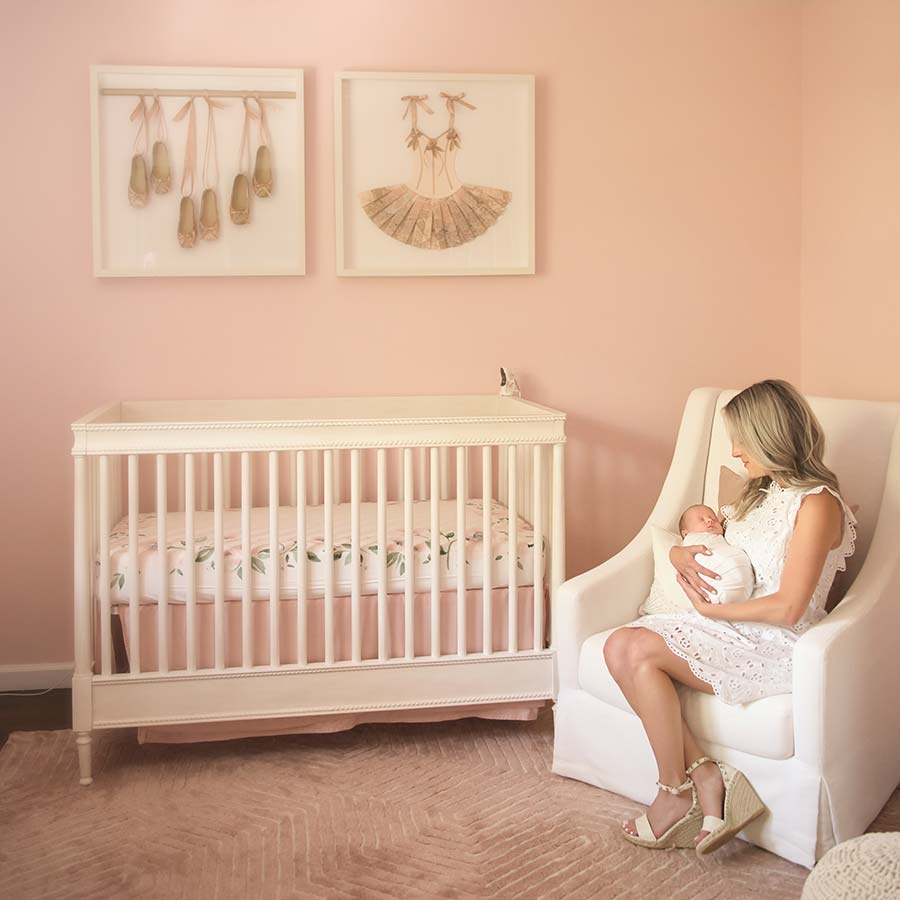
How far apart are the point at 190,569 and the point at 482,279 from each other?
52.0 inches

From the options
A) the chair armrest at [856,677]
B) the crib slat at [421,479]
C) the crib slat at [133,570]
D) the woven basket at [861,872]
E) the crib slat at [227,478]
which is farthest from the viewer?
the crib slat at [421,479]

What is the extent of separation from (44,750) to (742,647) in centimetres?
173

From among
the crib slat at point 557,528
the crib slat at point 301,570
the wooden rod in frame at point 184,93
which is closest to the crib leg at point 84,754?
the crib slat at point 301,570

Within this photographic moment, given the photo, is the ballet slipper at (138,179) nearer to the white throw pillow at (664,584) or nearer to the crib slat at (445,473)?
the crib slat at (445,473)

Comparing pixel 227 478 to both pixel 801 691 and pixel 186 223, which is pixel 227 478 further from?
pixel 801 691

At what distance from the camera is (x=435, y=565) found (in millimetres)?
2496

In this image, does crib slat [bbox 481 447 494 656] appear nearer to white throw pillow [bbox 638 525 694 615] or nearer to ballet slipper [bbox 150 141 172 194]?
white throw pillow [bbox 638 525 694 615]

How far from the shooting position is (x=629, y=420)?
3.31 meters

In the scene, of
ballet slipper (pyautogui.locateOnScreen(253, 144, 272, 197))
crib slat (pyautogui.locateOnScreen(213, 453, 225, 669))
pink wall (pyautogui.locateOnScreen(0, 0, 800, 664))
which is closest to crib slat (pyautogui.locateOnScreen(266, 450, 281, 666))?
crib slat (pyautogui.locateOnScreen(213, 453, 225, 669))

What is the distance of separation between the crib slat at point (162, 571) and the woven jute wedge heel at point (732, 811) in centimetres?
123

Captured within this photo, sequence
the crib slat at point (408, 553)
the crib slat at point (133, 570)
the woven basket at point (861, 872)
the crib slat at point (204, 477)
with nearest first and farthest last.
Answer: the woven basket at point (861, 872), the crib slat at point (133, 570), the crib slat at point (408, 553), the crib slat at point (204, 477)

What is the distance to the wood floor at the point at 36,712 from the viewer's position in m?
2.79

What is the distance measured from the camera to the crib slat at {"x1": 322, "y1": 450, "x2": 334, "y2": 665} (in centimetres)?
243

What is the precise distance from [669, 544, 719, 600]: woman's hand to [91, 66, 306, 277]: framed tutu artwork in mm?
1431
